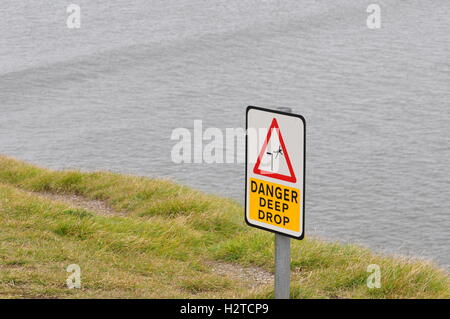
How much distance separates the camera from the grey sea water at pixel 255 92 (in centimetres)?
2908

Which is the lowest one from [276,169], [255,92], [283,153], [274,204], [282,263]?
[255,92]

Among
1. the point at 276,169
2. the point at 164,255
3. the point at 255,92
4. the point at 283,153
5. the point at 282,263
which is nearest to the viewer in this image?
the point at 283,153

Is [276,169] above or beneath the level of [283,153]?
beneath

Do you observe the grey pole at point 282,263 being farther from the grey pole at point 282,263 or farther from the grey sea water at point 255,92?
the grey sea water at point 255,92

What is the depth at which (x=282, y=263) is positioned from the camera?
7270mm

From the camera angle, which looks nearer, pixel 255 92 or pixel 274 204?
pixel 274 204

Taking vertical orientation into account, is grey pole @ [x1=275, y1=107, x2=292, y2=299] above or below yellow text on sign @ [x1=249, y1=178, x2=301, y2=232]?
below

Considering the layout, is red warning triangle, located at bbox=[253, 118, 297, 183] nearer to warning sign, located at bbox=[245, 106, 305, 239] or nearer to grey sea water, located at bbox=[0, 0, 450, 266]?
warning sign, located at bbox=[245, 106, 305, 239]

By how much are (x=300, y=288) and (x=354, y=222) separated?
16251mm

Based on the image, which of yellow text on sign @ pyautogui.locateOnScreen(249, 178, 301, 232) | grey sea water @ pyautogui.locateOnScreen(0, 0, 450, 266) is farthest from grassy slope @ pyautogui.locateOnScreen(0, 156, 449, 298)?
grey sea water @ pyautogui.locateOnScreen(0, 0, 450, 266)

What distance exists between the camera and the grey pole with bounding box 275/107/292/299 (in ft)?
23.6

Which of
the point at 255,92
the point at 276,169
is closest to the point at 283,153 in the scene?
the point at 276,169

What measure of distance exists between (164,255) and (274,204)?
6.26m

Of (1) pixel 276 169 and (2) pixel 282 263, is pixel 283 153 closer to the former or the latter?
(1) pixel 276 169
